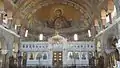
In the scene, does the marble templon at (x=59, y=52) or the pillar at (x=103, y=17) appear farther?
the marble templon at (x=59, y=52)

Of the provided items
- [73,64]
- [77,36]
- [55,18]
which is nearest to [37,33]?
[55,18]

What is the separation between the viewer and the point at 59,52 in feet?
98.0

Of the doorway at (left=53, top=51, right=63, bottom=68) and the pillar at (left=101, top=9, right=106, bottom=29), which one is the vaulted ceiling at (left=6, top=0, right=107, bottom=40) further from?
the doorway at (left=53, top=51, right=63, bottom=68)

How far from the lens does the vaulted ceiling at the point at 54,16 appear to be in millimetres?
30453

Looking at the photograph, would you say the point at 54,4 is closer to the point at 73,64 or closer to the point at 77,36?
the point at 77,36

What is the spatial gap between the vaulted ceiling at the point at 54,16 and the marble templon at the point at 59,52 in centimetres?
351

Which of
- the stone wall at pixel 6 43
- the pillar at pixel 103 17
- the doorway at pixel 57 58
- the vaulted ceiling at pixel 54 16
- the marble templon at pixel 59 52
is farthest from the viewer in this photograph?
the vaulted ceiling at pixel 54 16

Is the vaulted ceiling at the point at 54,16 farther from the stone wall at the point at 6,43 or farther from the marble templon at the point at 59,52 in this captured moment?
the stone wall at the point at 6,43

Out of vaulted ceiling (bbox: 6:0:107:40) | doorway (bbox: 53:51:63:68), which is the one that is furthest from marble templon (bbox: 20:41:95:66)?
vaulted ceiling (bbox: 6:0:107:40)

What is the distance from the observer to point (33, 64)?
29609mm

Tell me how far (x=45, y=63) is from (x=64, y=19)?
911 cm

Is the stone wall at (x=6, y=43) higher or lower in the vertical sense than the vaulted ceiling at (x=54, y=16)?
lower

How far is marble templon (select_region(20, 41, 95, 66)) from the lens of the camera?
95.9 ft

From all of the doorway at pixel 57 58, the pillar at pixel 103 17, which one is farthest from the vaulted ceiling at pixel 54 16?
the doorway at pixel 57 58
